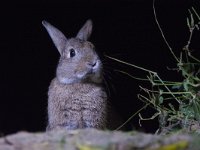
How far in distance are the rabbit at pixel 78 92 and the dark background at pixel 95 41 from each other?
154 cm

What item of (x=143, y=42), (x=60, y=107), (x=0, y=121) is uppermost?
(x=143, y=42)

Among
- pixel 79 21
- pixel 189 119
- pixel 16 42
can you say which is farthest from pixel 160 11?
pixel 189 119

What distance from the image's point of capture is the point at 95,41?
24.6 feet

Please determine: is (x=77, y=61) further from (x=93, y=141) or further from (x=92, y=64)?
(x=93, y=141)

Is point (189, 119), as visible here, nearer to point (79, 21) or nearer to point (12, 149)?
point (12, 149)

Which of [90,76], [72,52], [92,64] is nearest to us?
[92,64]

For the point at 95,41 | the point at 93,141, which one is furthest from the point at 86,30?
the point at 93,141

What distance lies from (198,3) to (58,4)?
1848mm

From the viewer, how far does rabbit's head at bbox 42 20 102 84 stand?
533 cm

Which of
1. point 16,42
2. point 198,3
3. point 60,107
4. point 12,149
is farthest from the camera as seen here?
point 16,42

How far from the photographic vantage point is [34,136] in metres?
3.17

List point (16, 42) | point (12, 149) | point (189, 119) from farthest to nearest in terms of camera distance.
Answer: point (16, 42) < point (189, 119) < point (12, 149)

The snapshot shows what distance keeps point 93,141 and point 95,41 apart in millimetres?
4565

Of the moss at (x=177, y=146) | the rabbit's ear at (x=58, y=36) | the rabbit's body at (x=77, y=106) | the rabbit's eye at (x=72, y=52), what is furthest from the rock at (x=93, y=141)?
the rabbit's ear at (x=58, y=36)
